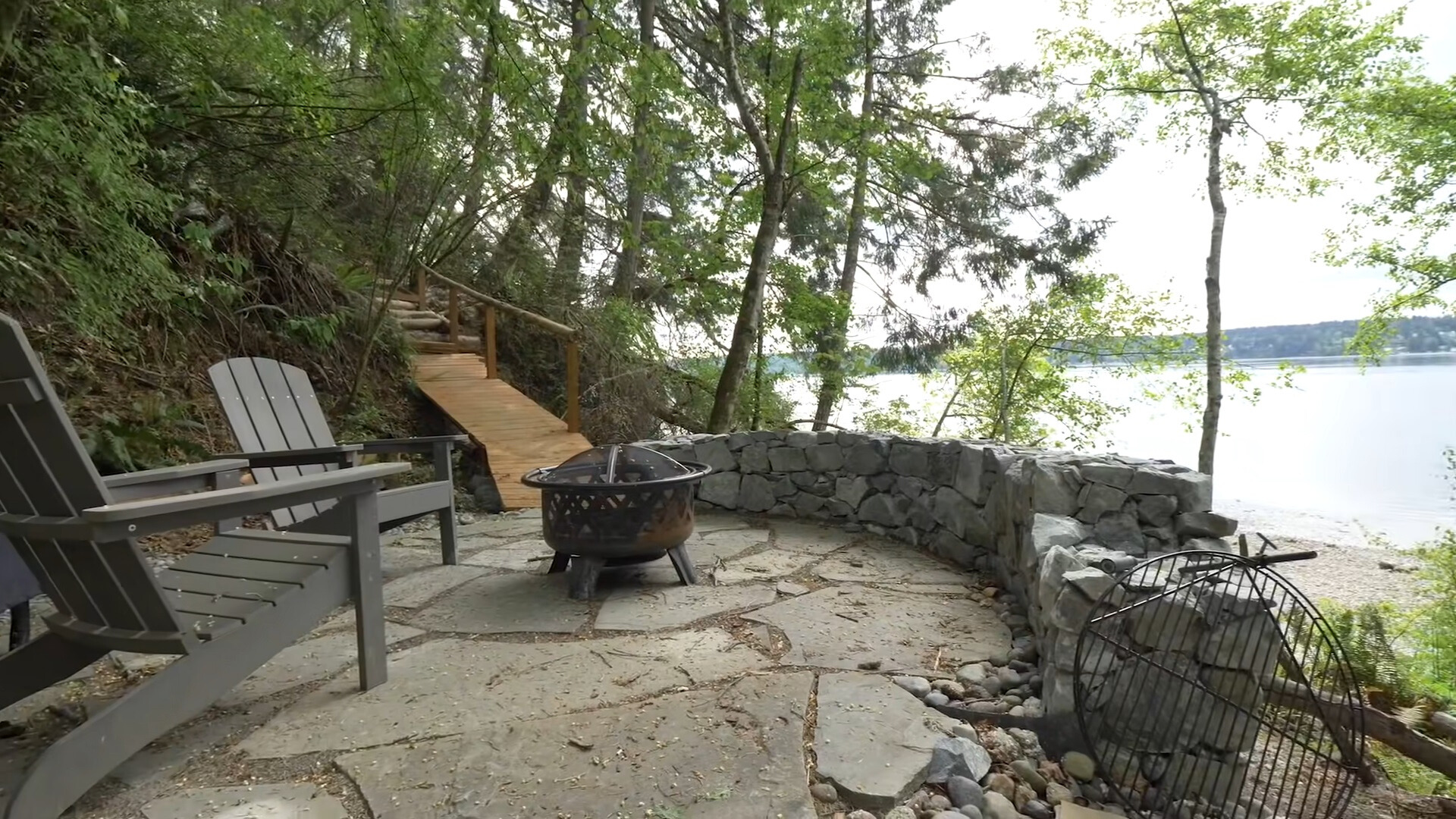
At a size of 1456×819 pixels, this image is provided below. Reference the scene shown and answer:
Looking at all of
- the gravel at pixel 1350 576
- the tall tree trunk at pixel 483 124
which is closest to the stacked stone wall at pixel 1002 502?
the tall tree trunk at pixel 483 124

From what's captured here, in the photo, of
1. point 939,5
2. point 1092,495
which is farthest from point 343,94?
point 939,5

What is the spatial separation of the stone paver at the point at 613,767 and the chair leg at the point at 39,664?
63 centimetres

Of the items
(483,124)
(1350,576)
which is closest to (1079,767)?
(483,124)

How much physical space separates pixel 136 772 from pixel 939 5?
10722mm

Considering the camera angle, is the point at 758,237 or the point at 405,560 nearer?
the point at 405,560

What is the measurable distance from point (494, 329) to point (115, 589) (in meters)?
5.06

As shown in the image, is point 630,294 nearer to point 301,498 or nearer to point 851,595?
point 851,595

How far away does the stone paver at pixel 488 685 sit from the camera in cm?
167

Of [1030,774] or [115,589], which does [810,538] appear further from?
[115,589]

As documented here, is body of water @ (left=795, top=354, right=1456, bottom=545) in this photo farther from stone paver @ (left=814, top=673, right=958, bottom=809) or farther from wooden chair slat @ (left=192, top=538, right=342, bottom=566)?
wooden chair slat @ (left=192, top=538, right=342, bottom=566)

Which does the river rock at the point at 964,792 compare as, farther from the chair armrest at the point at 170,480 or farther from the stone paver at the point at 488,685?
the chair armrest at the point at 170,480

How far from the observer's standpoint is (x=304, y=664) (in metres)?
2.09

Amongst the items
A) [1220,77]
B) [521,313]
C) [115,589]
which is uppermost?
[1220,77]

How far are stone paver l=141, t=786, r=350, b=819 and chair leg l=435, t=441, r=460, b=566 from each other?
1722mm
